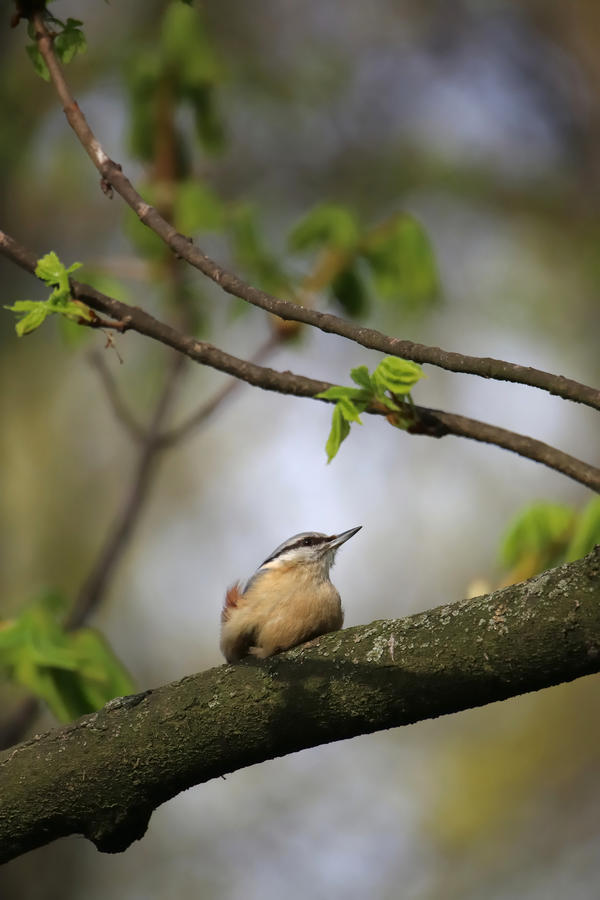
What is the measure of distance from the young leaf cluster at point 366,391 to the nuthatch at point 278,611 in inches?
43.1

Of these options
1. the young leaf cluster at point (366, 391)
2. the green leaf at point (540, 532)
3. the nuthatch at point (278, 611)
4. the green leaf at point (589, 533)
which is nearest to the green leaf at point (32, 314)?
the young leaf cluster at point (366, 391)

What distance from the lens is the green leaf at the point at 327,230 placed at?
547 centimetres

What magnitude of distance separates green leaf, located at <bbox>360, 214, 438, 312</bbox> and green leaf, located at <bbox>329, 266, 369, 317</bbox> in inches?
4.5

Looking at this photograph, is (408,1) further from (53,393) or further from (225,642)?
(225,642)

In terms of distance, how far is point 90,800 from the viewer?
322 cm

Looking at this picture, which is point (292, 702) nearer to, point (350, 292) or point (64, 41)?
point (64, 41)

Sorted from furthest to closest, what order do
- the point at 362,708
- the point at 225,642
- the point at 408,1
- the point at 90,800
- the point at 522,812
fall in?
the point at 408,1 → the point at 522,812 → the point at 225,642 → the point at 90,800 → the point at 362,708

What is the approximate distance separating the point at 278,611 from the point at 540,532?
1.25 metres

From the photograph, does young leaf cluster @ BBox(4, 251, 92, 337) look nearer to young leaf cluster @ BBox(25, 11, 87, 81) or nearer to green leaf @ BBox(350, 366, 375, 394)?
young leaf cluster @ BBox(25, 11, 87, 81)

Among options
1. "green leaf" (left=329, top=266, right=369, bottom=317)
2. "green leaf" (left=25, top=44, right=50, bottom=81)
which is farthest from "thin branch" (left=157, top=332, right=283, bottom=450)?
"green leaf" (left=25, top=44, right=50, bottom=81)

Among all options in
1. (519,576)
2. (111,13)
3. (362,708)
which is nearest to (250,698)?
(362,708)

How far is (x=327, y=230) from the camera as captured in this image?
5531 mm

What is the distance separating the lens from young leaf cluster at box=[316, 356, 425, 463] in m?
3.13

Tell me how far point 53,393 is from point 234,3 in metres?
5.20
